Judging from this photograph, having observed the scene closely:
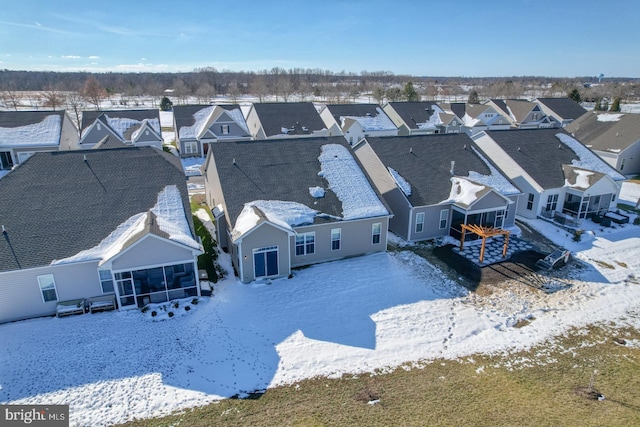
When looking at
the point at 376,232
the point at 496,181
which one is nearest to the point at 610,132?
the point at 496,181

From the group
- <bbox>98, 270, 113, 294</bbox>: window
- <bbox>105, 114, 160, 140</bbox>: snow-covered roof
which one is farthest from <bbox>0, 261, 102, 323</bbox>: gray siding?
<bbox>105, 114, 160, 140</bbox>: snow-covered roof

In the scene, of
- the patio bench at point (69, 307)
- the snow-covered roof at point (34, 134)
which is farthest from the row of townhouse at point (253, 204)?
the snow-covered roof at point (34, 134)

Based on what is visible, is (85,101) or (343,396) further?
(85,101)

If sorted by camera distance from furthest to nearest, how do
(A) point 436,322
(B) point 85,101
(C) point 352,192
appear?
(B) point 85,101, (C) point 352,192, (A) point 436,322

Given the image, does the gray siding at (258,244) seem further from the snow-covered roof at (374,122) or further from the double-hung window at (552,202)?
the snow-covered roof at (374,122)

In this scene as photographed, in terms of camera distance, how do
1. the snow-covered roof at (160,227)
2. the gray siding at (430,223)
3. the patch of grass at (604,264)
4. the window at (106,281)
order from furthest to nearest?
the gray siding at (430,223)
the patch of grass at (604,264)
the window at (106,281)
the snow-covered roof at (160,227)

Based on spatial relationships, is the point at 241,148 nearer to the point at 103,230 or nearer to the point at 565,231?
the point at 103,230

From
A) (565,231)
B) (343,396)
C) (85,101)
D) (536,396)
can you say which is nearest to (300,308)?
(343,396)
